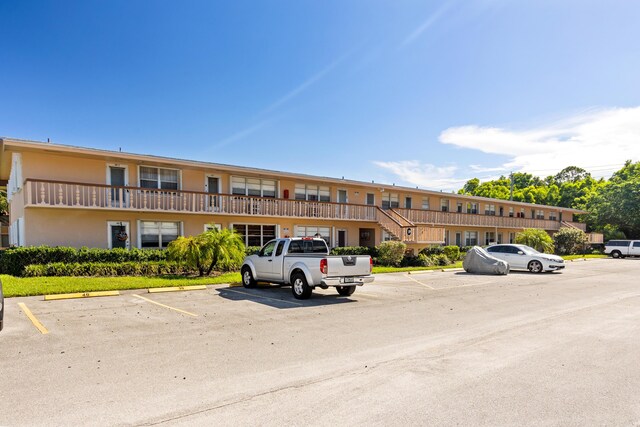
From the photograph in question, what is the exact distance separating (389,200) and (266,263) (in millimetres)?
20107

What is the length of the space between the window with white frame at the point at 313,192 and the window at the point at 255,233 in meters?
3.17

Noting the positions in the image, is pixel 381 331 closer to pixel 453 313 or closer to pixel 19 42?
pixel 453 313

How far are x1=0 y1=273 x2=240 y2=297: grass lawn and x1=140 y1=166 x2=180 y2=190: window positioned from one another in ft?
20.2

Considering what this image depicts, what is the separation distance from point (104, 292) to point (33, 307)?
2.41 metres

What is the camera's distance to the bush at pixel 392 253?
23.6 m

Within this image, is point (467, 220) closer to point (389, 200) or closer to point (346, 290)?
point (389, 200)

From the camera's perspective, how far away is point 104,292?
39.4 ft

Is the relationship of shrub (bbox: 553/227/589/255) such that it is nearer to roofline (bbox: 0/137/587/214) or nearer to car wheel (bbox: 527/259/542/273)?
car wheel (bbox: 527/259/542/273)

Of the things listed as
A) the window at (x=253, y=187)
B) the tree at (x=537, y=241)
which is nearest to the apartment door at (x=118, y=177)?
the window at (x=253, y=187)

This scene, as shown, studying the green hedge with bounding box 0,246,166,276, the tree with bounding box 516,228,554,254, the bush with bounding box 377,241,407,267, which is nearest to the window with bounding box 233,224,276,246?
the green hedge with bounding box 0,246,166,276

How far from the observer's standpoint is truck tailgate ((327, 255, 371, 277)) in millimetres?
11180

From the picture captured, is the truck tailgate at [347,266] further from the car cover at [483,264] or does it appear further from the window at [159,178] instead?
the window at [159,178]

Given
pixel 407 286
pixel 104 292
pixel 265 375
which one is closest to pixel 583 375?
pixel 265 375

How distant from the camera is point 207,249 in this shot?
51.9 ft
